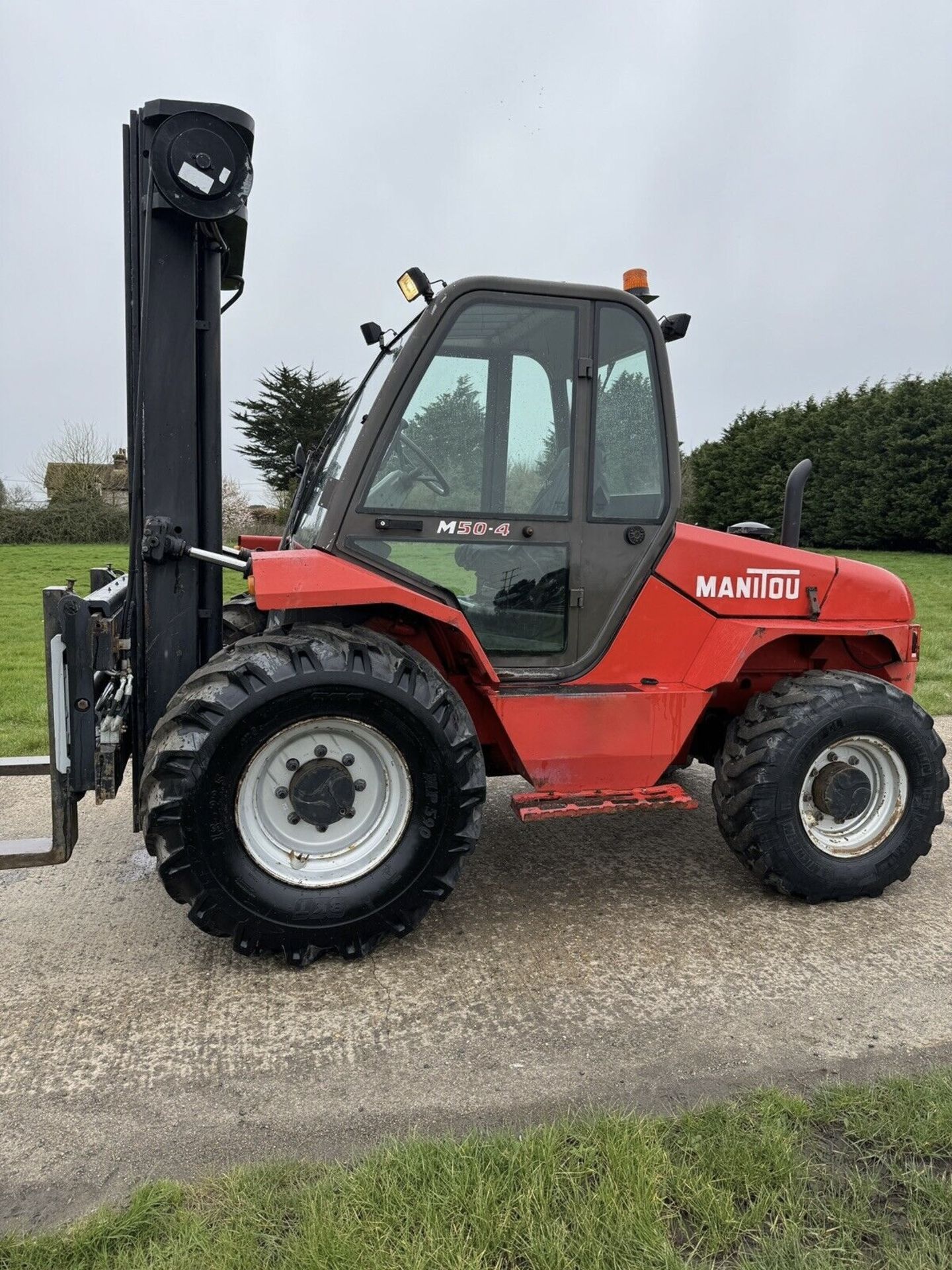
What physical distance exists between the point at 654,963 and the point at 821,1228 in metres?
1.27

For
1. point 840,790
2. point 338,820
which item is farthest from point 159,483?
point 840,790

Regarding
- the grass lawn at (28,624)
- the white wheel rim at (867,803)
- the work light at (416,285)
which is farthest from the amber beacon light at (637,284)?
the grass lawn at (28,624)

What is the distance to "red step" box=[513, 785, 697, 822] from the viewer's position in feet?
12.1

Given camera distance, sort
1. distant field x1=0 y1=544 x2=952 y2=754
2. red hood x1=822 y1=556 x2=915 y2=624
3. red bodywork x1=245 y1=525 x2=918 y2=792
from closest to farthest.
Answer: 1. red bodywork x1=245 y1=525 x2=918 y2=792
2. red hood x1=822 y1=556 x2=915 y2=624
3. distant field x1=0 y1=544 x2=952 y2=754

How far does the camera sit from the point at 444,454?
3596mm

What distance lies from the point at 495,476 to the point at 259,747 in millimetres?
1351

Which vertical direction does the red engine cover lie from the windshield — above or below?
below

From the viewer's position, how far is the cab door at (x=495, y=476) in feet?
11.6

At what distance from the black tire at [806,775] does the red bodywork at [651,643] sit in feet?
0.76

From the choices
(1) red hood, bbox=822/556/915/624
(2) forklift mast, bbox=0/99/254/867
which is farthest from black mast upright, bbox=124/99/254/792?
(1) red hood, bbox=822/556/915/624

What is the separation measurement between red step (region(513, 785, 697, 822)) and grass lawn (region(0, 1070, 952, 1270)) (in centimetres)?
129

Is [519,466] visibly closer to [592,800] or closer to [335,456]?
[335,456]

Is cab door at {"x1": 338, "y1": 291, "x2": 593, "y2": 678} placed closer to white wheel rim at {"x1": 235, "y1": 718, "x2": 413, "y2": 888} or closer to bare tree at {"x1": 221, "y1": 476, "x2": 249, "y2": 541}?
white wheel rim at {"x1": 235, "y1": 718, "x2": 413, "y2": 888}

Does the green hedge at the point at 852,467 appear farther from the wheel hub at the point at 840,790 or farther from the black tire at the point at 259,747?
the black tire at the point at 259,747
